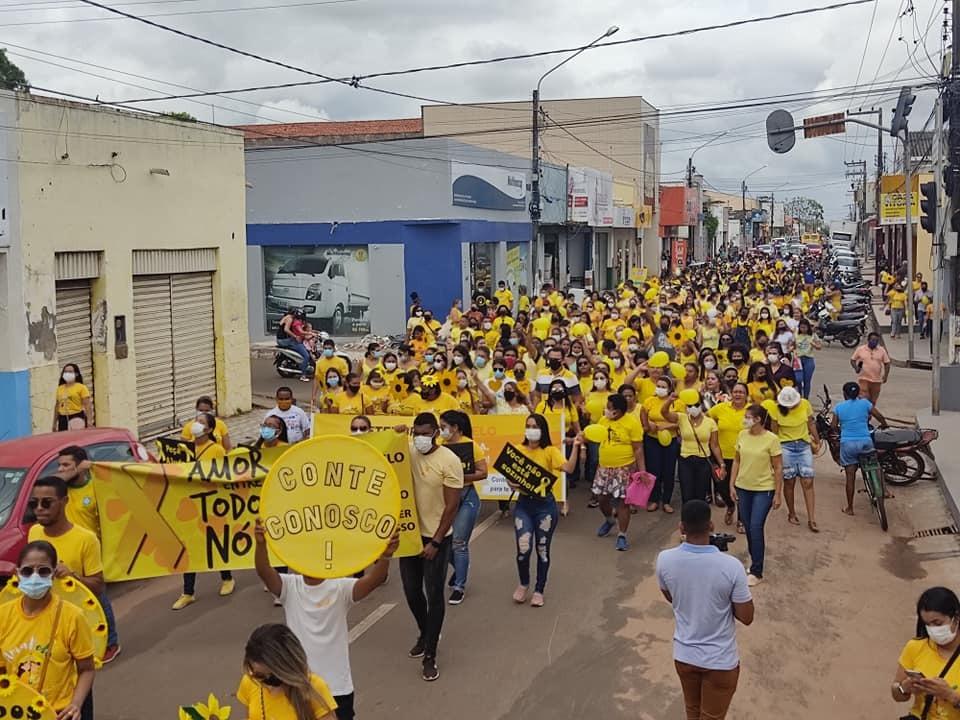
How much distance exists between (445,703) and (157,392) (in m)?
11.0

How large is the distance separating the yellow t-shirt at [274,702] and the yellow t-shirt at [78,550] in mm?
2154

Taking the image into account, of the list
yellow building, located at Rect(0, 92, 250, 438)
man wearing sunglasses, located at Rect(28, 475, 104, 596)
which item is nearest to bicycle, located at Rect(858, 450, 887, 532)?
man wearing sunglasses, located at Rect(28, 475, 104, 596)

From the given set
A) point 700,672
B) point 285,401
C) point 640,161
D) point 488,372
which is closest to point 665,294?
point 488,372

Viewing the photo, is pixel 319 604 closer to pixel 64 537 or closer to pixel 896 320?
pixel 64 537

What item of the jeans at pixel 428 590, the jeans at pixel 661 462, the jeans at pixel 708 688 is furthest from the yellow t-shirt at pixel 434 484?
the jeans at pixel 661 462

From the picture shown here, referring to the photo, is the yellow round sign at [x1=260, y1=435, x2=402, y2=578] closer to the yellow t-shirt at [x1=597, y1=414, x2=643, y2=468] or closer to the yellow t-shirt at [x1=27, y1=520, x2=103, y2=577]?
the yellow t-shirt at [x1=27, y1=520, x2=103, y2=577]

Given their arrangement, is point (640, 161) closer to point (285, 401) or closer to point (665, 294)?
point (665, 294)

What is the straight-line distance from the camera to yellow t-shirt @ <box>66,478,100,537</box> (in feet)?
23.9

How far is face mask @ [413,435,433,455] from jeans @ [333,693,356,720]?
83.1 inches

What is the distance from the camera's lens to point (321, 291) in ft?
101

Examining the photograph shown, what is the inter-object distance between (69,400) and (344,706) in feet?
28.1

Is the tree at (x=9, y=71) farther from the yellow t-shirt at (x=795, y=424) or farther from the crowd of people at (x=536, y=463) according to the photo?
the yellow t-shirt at (x=795, y=424)

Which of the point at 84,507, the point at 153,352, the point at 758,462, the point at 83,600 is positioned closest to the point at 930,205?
the point at 758,462

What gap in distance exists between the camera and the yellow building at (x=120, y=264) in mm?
13484
